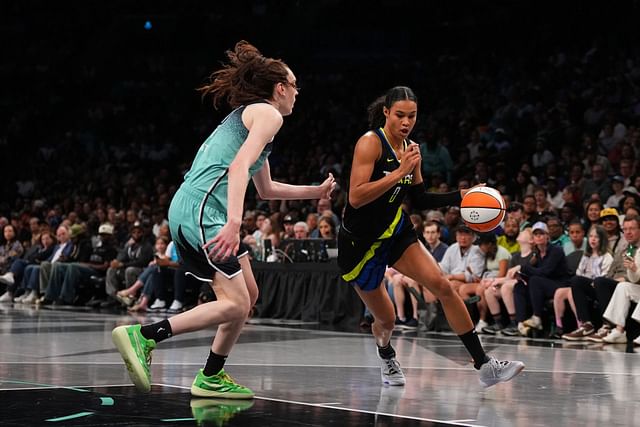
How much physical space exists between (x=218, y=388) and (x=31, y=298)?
1162cm

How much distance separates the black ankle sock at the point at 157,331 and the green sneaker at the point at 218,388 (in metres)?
0.47

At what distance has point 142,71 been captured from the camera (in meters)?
25.5

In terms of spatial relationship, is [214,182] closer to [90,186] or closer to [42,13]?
[90,186]

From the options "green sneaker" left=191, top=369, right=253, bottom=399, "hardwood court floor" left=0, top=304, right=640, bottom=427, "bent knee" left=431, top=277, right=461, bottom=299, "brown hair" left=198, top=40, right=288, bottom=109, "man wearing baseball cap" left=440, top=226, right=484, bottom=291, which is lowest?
"hardwood court floor" left=0, top=304, right=640, bottom=427

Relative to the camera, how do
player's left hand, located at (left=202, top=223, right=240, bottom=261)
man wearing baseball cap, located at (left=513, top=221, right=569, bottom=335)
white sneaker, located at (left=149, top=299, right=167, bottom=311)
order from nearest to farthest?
1. player's left hand, located at (left=202, top=223, right=240, bottom=261)
2. man wearing baseball cap, located at (left=513, top=221, right=569, bottom=335)
3. white sneaker, located at (left=149, top=299, right=167, bottom=311)

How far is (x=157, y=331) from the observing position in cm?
494

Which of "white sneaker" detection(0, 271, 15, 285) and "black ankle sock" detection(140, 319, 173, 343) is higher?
"white sneaker" detection(0, 271, 15, 285)

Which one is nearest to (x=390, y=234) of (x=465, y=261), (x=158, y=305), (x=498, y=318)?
(x=498, y=318)

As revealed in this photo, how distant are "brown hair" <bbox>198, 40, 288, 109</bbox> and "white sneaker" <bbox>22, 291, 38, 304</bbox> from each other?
1168 cm

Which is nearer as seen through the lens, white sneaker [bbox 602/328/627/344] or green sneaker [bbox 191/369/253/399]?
green sneaker [bbox 191/369/253/399]

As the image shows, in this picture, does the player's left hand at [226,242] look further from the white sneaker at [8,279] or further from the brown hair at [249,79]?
the white sneaker at [8,279]

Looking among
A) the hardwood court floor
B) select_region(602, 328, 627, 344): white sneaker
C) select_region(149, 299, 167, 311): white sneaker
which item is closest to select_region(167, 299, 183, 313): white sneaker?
select_region(149, 299, 167, 311): white sneaker

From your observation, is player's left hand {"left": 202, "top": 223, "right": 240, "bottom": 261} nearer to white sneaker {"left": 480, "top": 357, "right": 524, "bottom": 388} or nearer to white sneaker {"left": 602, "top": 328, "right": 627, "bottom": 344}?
white sneaker {"left": 480, "top": 357, "right": 524, "bottom": 388}

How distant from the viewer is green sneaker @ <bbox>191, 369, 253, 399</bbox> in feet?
17.2
